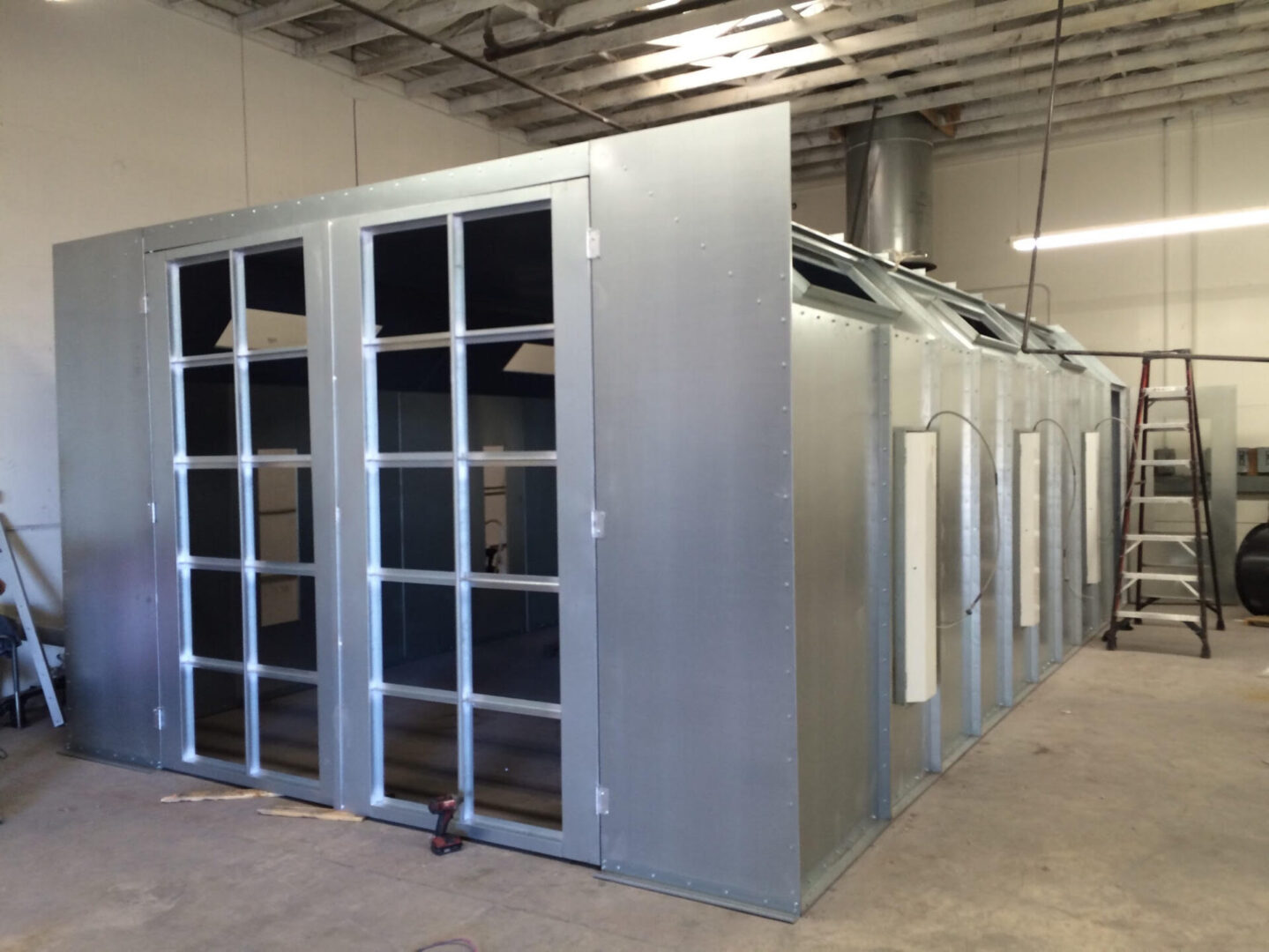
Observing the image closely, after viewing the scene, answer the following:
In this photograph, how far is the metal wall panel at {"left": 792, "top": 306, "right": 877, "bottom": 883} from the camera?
10.0 ft

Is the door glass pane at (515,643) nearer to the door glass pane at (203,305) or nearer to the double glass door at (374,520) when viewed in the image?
the double glass door at (374,520)

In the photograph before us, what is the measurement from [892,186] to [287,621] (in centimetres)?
562

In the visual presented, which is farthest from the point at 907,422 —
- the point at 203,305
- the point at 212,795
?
the point at 203,305

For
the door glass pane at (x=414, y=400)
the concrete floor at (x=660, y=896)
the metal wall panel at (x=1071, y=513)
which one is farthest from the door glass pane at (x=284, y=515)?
the metal wall panel at (x=1071, y=513)

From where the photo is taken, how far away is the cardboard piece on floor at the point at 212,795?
4023 mm

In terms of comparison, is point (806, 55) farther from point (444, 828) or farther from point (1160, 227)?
point (444, 828)

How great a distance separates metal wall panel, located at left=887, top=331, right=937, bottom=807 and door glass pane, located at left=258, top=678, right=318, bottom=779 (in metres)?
2.40

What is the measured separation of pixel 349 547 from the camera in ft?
12.5

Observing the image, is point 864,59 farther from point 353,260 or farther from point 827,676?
point 827,676

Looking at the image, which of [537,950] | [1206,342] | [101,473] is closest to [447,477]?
[101,473]

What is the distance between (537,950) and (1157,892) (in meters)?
1.96

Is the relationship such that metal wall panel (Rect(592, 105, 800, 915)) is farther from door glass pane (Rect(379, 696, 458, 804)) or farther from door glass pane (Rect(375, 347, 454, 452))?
door glass pane (Rect(375, 347, 454, 452))

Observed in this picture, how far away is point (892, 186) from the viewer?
793 centimetres

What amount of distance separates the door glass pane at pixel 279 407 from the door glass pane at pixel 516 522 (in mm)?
1253
